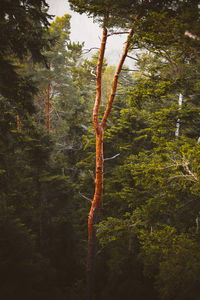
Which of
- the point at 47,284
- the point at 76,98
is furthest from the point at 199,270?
the point at 76,98

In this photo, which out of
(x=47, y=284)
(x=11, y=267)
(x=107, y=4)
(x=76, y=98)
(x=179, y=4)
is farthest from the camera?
(x=76, y=98)

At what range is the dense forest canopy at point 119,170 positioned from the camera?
13.7 ft

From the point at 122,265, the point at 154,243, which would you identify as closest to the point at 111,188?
the point at 122,265

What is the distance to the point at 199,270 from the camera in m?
3.57

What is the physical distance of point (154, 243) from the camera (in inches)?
188

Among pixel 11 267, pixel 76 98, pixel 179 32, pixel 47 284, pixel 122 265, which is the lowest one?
pixel 47 284

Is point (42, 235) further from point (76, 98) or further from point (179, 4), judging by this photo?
point (179, 4)

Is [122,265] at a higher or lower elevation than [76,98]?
lower

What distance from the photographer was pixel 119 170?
9547 mm

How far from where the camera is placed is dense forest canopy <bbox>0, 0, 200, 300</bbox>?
4.16m

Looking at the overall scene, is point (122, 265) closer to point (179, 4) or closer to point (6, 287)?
point (6, 287)

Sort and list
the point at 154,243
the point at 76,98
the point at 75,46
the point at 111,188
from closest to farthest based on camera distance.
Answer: the point at 154,243 < the point at 111,188 < the point at 76,98 < the point at 75,46

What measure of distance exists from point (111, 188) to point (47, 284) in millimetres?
5756

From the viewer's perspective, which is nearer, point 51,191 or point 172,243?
point 172,243
